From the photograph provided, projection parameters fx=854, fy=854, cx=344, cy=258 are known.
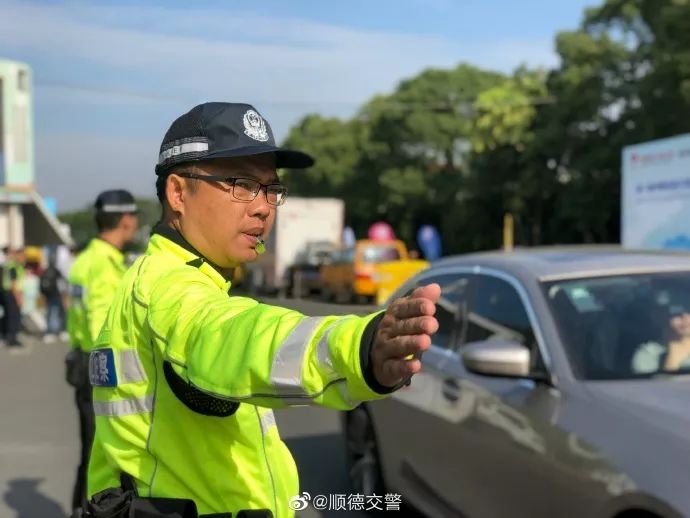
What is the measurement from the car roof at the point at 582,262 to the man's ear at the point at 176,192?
249 cm

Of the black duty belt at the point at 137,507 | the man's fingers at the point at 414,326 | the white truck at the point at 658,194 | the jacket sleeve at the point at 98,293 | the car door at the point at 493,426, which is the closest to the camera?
the man's fingers at the point at 414,326

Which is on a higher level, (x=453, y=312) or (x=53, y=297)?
(x=453, y=312)

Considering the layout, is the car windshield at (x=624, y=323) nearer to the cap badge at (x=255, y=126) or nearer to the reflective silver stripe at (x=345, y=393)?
the cap badge at (x=255, y=126)

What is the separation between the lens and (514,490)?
11.3 feet

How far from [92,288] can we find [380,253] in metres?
20.2

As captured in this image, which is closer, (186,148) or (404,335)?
(404,335)

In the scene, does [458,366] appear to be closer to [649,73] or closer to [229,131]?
[229,131]

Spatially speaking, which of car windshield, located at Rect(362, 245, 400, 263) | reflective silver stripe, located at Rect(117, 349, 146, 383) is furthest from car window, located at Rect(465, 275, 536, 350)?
car windshield, located at Rect(362, 245, 400, 263)

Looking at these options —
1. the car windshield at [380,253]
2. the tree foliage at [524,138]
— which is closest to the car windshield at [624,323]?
the car windshield at [380,253]

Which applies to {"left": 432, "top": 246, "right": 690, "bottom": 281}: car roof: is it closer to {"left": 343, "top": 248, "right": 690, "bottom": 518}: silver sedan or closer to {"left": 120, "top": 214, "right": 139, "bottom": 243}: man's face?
{"left": 343, "top": 248, "right": 690, "bottom": 518}: silver sedan

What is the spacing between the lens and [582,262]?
4078 mm

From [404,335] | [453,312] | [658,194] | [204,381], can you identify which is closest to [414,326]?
[404,335]

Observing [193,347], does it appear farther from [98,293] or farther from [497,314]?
[98,293]

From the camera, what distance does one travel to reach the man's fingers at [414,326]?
119 centimetres
